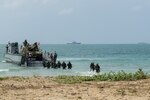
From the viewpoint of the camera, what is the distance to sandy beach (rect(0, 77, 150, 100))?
1619 centimetres

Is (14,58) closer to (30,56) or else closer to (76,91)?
(30,56)

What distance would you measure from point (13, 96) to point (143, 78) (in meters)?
8.48

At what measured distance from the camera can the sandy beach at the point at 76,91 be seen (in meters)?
16.2

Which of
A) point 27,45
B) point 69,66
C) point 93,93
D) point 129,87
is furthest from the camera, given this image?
point 27,45

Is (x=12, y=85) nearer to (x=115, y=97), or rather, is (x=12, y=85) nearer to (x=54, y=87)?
(x=54, y=87)

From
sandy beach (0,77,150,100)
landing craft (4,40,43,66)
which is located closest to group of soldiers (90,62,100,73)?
landing craft (4,40,43,66)

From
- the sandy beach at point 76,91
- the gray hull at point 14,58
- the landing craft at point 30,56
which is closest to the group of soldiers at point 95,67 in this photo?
the landing craft at point 30,56

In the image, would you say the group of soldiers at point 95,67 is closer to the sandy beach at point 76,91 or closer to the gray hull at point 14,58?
the gray hull at point 14,58

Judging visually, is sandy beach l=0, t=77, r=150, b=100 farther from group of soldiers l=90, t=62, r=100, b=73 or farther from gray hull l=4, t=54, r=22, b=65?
gray hull l=4, t=54, r=22, b=65

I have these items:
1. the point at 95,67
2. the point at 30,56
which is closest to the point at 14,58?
the point at 30,56

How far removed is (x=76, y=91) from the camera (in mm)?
17766

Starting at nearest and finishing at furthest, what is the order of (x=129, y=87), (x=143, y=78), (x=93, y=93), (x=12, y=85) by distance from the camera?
1. (x=93, y=93)
2. (x=129, y=87)
3. (x=12, y=85)
4. (x=143, y=78)

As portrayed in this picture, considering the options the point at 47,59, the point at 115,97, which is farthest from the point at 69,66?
the point at 115,97

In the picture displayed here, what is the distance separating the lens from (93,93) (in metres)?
17.1
